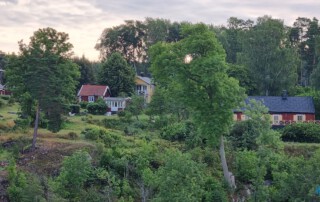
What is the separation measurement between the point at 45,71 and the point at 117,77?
37.0 metres

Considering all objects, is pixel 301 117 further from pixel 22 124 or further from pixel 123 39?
pixel 123 39

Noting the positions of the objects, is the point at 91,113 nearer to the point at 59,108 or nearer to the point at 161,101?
→ the point at 161,101

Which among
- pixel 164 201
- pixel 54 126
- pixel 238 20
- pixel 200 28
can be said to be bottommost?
pixel 164 201

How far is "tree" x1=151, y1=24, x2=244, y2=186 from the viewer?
101 ft

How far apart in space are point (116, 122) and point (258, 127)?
20.3 metres

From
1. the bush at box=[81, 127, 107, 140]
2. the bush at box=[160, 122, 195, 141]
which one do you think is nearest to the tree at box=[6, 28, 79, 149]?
the bush at box=[81, 127, 107, 140]

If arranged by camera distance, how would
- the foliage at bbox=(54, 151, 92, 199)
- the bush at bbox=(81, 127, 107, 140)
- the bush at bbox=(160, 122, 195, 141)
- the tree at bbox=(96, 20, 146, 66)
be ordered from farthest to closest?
the tree at bbox=(96, 20, 146, 66) → the bush at bbox=(160, 122, 195, 141) → the bush at bbox=(81, 127, 107, 140) → the foliage at bbox=(54, 151, 92, 199)

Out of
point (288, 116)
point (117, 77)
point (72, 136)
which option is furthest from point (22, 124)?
point (117, 77)

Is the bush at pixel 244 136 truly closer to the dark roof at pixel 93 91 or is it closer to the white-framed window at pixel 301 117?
the white-framed window at pixel 301 117

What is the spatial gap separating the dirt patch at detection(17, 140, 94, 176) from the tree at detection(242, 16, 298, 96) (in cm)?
3390

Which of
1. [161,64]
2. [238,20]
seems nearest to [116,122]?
[161,64]

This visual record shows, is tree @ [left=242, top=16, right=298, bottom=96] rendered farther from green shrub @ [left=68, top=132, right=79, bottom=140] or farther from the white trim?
green shrub @ [left=68, top=132, right=79, bottom=140]

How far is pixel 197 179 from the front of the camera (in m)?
25.5

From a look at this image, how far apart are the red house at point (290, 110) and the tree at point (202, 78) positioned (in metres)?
19.6
